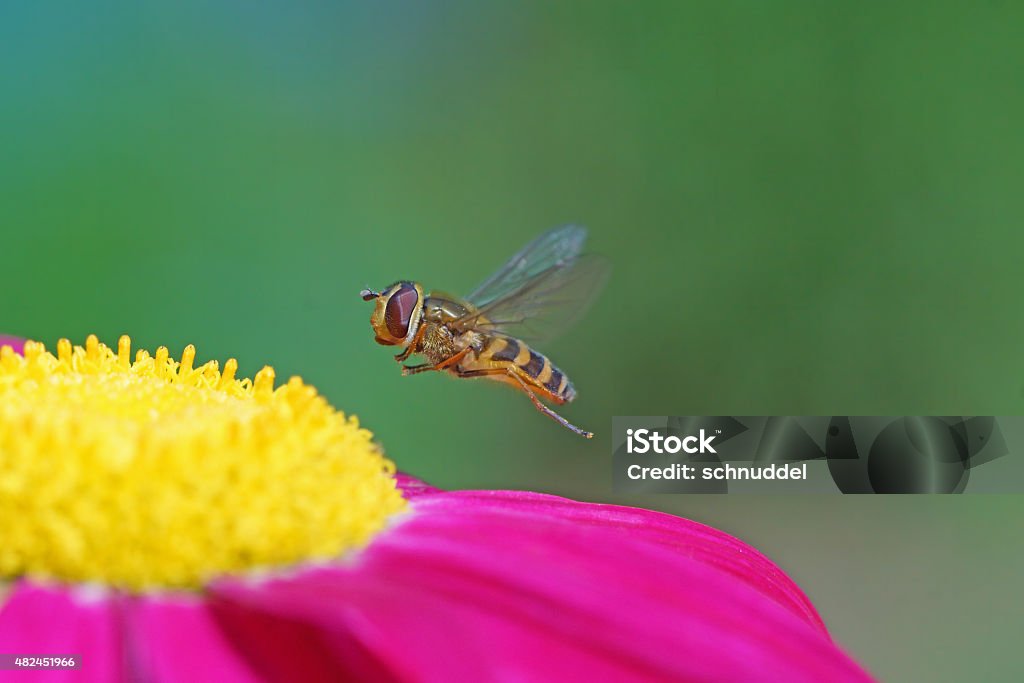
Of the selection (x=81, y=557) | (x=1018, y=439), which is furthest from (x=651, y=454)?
(x=81, y=557)

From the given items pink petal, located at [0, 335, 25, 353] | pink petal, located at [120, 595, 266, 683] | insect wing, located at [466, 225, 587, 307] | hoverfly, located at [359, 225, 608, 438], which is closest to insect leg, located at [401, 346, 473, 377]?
hoverfly, located at [359, 225, 608, 438]

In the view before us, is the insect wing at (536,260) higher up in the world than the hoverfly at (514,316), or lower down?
higher up

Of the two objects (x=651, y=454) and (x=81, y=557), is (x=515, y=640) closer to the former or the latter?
(x=81, y=557)

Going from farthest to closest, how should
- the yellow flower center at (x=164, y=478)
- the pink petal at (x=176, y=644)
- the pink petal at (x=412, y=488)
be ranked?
the pink petal at (x=412, y=488), the yellow flower center at (x=164, y=478), the pink petal at (x=176, y=644)

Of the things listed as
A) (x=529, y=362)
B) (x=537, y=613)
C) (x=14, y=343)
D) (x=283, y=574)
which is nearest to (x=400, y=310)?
(x=529, y=362)

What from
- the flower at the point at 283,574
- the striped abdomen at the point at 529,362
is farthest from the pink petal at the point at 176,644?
the striped abdomen at the point at 529,362

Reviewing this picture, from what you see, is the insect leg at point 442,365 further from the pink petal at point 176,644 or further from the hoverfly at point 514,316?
the pink petal at point 176,644
